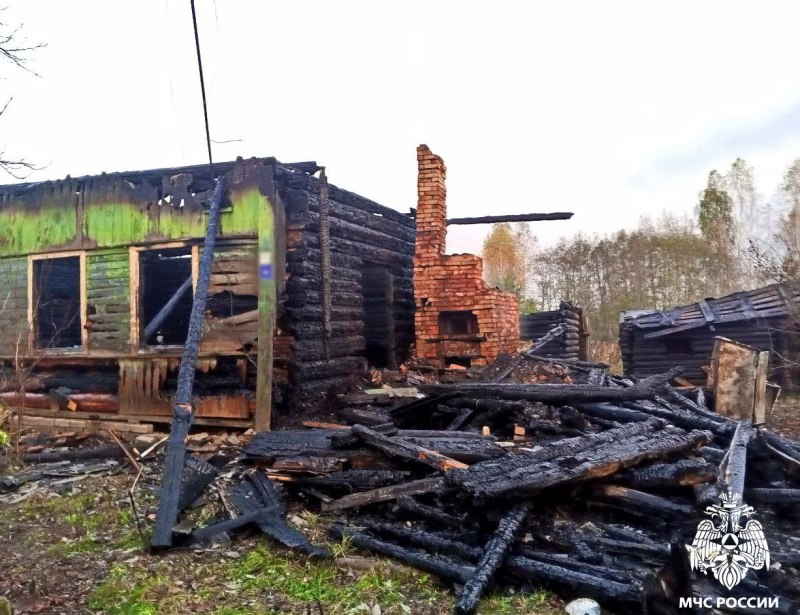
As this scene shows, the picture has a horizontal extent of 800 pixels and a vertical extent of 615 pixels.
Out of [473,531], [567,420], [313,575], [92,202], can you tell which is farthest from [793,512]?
[92,202]

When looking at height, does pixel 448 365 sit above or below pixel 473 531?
above

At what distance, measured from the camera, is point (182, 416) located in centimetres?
578

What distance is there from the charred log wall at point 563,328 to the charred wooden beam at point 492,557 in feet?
32.1

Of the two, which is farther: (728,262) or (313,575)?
(728,262)

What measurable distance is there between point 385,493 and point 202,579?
169cm

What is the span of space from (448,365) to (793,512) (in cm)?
584

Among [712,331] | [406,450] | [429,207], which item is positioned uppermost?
[429,207]

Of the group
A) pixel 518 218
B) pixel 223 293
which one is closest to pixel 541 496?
pixel 223 293

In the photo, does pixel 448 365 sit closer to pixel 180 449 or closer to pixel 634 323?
pixel 180 449

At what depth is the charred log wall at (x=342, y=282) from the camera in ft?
28.1

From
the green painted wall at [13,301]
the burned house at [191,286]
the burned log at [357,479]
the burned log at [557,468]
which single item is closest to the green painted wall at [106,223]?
the burned house at [191,286]

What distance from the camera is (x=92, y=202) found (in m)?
9.38

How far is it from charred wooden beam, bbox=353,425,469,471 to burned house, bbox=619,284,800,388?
13.0 meters

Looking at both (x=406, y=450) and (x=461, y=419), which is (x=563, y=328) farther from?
(x=406, y=450)
